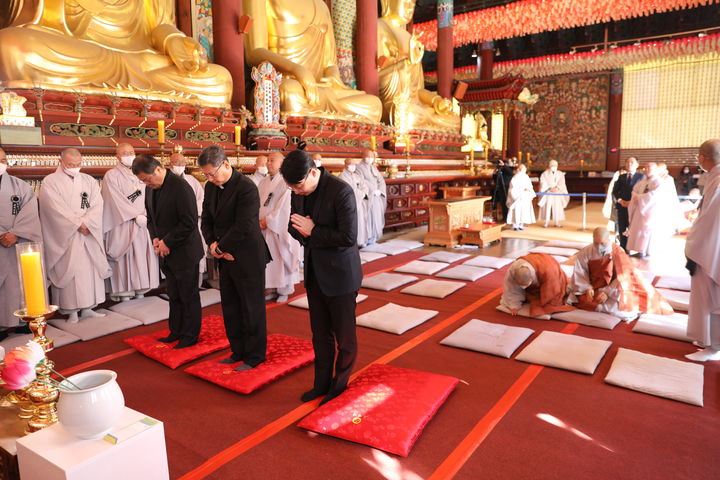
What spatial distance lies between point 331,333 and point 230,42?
20.9 ft

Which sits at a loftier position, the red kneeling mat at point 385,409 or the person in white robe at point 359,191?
the person in white robe at point 359,191

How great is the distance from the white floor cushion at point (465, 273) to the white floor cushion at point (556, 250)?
56.5 inches

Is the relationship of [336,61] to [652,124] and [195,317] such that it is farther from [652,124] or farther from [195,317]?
[652,124]

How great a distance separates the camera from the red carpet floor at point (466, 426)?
7.00ft

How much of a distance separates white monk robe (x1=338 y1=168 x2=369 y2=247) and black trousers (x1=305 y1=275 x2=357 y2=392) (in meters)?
4.61

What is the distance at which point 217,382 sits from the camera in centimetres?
294

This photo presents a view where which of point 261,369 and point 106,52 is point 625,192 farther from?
point 106,52

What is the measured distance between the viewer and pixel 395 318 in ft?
13.5

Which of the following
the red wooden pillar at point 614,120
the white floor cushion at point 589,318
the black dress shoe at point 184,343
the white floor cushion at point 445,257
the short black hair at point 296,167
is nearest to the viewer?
the short black hair at point 296,167

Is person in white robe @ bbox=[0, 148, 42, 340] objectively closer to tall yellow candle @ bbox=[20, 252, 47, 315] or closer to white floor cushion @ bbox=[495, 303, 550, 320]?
tall yellow candle @ bbox=[20, 252, 47, 315]

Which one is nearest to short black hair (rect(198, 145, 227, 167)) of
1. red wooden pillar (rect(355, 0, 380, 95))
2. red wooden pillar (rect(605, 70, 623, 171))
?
red wooden pillar (rect(355, 0, 380, 95))

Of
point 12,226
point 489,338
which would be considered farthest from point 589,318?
point 12,226

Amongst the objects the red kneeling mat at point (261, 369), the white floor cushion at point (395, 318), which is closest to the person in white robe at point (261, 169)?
the white floor cushion at point (395, 318)

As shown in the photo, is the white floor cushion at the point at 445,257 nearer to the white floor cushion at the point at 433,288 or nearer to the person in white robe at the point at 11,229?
the white floor cushion at the point at 433,288
